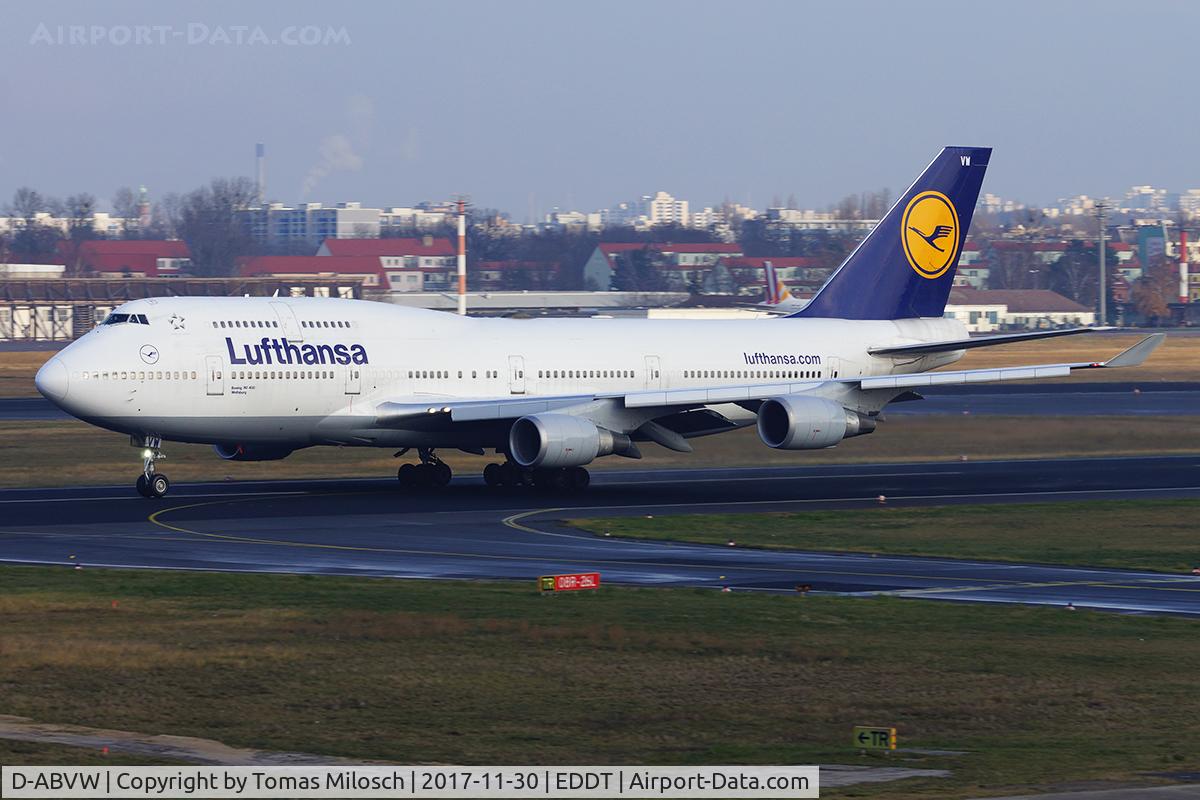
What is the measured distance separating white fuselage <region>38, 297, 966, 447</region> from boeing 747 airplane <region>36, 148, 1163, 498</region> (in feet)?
0.14

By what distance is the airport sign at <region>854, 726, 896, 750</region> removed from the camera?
17.0 meters

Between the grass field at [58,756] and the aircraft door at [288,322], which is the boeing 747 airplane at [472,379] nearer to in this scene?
the aircraft door at [288,322]

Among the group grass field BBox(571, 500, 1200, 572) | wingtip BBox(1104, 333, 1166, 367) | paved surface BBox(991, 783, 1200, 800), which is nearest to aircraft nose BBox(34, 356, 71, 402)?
grass field BBox(571, 500, 1200, 572)

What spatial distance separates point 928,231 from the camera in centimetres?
5384

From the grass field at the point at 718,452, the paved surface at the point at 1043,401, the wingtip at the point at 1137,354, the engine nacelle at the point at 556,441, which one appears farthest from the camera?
the paved surface at the point at 1043,401

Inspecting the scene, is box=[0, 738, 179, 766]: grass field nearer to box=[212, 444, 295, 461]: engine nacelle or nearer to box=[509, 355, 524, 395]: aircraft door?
box=[212, 444, 295, 461]: engine nacelle

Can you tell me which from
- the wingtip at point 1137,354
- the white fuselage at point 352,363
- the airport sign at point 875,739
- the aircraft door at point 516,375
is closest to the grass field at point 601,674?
the airport sign at point 875,739

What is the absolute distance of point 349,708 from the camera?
19234 millimetres

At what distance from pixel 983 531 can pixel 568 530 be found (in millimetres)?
9136

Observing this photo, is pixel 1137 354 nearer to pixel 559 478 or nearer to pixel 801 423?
pixel 801 423
